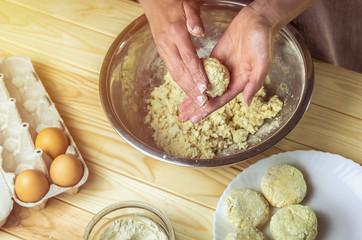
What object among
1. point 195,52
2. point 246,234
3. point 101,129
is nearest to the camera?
point 246,234

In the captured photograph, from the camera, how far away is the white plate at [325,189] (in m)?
1.13

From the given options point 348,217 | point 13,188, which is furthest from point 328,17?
point 13,188

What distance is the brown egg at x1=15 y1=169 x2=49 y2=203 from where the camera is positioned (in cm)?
116

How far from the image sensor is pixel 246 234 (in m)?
1.09

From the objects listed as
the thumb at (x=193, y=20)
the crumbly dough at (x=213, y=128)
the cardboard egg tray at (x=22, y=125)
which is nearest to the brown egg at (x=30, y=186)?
the cardboard egg tray at (x=22, y=125)

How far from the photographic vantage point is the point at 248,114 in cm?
130

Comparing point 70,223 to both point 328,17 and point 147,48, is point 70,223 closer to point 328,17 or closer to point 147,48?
point 147,48

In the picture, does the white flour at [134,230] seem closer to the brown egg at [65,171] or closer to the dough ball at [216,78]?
the brown egg at [65,171]

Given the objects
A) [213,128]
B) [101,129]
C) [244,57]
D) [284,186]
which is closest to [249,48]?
[244,57]

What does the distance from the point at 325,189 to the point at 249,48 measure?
0.43 m

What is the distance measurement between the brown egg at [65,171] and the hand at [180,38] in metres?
0.36

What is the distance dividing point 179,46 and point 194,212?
457mm

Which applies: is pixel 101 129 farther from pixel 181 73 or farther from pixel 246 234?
pixel 246 234

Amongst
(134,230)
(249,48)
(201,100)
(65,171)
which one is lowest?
(134,230)
